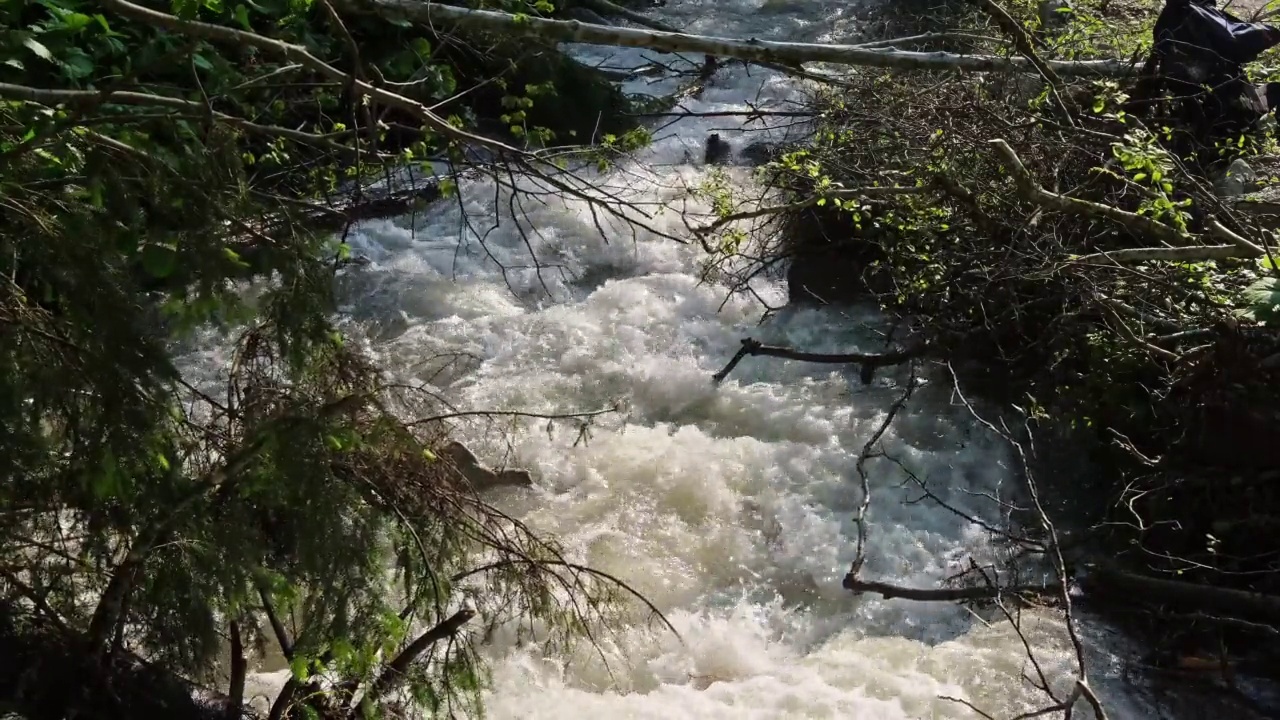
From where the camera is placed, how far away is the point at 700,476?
6008 mm

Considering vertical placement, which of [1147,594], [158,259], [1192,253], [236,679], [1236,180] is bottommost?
[1147,594]

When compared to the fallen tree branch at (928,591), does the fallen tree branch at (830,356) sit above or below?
above

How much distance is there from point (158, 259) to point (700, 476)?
4055 mm

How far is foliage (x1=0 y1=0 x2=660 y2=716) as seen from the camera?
2.39 meters

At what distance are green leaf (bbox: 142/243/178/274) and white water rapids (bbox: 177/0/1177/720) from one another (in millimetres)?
1056

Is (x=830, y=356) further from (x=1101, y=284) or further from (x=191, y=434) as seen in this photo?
(x=191, y=434)

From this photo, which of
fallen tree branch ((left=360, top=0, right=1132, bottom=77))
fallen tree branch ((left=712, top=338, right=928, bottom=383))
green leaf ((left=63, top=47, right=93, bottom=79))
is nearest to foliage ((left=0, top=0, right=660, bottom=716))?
fallen tree branch ((left=360, top=0, right=1132, bottom=77))

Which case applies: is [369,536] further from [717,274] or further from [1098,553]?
[717,274]

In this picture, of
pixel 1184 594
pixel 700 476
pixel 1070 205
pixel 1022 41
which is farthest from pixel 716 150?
pixel 1184 594

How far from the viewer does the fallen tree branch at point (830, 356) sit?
655 centimetres

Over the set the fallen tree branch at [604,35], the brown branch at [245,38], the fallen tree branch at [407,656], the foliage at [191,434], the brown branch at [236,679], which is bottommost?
the brown branch at [236,679]

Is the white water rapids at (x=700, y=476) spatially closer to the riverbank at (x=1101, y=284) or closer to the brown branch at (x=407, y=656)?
the riverbank at (x=1101, y=284)

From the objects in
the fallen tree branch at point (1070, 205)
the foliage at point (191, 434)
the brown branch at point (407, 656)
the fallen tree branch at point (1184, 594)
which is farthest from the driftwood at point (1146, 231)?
the brown branch at point (407, 656)

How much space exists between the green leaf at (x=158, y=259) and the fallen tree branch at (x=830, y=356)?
4637mm
